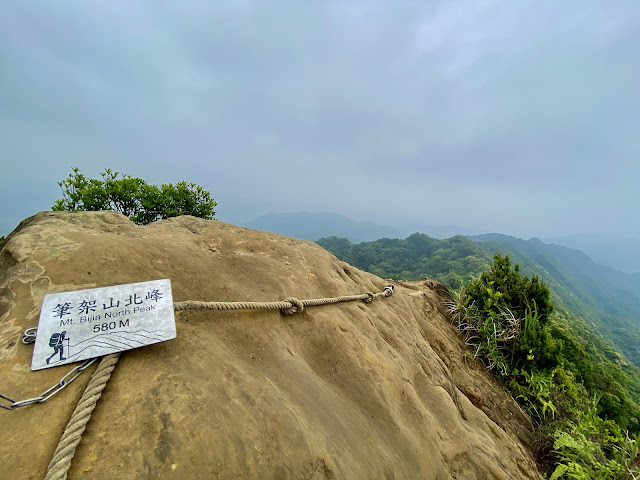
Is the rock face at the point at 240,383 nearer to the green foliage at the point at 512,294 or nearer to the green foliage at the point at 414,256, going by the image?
the green foliage at the point at 512,294

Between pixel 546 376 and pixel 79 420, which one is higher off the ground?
pixel 79 420

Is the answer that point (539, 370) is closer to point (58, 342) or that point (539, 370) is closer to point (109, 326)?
point (109, 326)

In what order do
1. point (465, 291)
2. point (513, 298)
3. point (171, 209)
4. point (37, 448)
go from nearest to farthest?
point (37, 448) → point (513, 298) → point (465, 291) → point (171, 209)

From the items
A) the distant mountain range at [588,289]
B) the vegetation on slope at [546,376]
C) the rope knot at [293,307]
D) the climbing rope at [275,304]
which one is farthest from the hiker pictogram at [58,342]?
the distant mountain range at [588,289]

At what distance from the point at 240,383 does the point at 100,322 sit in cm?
111

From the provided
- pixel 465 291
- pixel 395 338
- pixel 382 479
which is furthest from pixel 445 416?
pixel 465 291

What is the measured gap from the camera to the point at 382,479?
2580 mm

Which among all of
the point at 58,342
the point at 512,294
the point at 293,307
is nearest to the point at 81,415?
the point at 58,342

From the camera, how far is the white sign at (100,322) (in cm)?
179

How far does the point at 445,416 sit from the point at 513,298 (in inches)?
141

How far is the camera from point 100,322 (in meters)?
1.91

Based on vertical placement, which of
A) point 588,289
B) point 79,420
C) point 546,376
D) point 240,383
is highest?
A: point 79,420

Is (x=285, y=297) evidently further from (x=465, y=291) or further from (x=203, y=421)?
(x=465, y=291)

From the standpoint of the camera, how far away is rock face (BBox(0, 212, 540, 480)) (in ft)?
5.57
